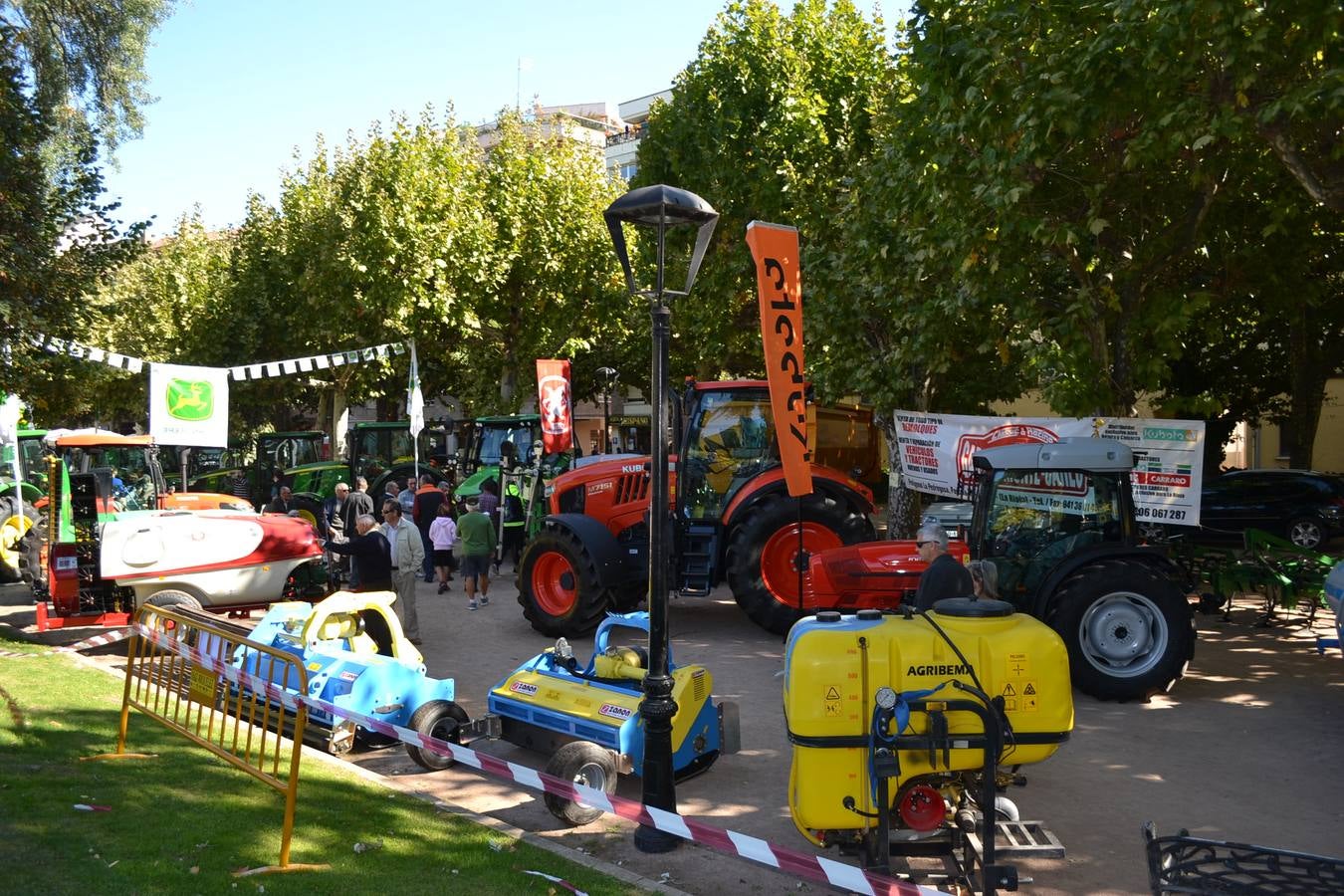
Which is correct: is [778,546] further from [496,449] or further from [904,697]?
[496,449]

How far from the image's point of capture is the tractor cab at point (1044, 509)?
9227 millimetres

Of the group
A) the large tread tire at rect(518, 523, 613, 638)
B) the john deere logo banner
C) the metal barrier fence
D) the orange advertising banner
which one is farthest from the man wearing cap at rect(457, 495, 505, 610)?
the metal barrier fence

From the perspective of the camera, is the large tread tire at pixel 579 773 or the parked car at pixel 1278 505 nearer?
the large tread tire at pixel 579 773

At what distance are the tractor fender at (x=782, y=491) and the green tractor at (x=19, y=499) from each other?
9282 millimetres

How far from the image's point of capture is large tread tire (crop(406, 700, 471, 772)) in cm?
745

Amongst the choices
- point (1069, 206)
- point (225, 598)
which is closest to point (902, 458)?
point (1069, 206)

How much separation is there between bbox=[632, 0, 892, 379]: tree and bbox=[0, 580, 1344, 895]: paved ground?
11.3 meters

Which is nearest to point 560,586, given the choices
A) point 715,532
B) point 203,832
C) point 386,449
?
point 715,532

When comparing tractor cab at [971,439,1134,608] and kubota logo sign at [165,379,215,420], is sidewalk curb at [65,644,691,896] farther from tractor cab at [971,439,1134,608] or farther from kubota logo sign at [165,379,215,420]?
kubota logo sign at [165,379,215,420]

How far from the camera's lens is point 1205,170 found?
36.9 ft

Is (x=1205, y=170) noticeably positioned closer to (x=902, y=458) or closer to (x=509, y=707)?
(x=902, y=458)

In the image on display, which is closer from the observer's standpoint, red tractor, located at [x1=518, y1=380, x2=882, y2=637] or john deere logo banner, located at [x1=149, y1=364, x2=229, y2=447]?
red tractor, located at [x1=518, y1=380, x2=882, y2=637]

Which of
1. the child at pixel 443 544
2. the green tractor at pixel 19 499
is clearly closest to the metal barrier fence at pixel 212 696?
the child at pixel 443 544

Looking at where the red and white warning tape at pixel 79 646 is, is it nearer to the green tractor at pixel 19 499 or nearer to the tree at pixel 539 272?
the green tractor at pixel 19 499
